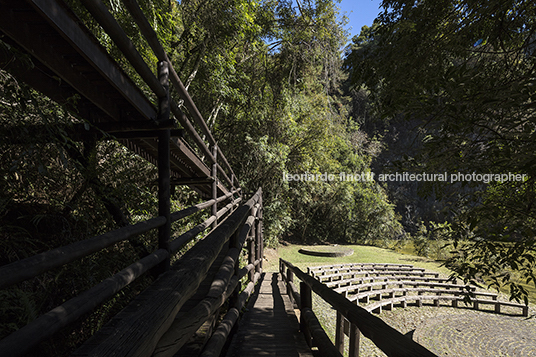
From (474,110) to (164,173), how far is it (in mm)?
2567

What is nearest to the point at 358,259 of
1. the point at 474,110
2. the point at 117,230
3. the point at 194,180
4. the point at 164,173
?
the point at 194,180

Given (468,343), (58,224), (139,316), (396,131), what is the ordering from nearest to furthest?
(139,316)
(58,224)
(468,343)
(396,131)

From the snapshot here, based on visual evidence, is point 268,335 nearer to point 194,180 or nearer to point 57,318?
A: point 57,318

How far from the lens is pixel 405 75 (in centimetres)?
292

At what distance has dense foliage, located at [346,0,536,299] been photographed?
2.10m

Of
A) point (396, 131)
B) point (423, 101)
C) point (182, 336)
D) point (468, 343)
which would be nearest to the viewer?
point (182, 336)

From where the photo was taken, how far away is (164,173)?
2244mm

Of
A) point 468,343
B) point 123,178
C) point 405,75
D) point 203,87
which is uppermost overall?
point 203,87

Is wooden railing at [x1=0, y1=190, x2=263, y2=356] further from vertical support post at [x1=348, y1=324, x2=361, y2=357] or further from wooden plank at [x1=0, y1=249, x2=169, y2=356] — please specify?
vertical support post at [x1=348, y1=324, x2=361, y2=357]

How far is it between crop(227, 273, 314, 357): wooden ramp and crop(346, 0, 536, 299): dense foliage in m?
1.78

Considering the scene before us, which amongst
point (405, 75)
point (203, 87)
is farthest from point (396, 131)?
point (405, 75)

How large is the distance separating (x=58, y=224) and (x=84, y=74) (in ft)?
5.27

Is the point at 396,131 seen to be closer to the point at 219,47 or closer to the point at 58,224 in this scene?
the point at 219,47

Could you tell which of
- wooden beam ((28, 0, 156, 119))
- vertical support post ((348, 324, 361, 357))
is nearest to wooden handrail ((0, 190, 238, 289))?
wooden beam ((28, 0, 156, 119))
